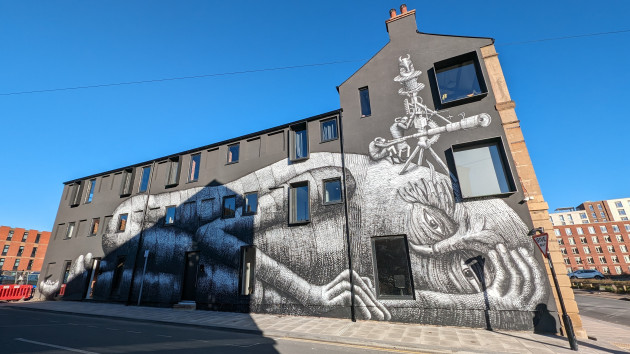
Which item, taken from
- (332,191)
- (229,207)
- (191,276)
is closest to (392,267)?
(332,191)

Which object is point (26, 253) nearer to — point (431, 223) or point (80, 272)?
point (80, 272)

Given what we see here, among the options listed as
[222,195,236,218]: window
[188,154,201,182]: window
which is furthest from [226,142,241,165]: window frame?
[188,154,201,182]: window

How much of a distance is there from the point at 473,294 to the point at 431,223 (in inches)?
114

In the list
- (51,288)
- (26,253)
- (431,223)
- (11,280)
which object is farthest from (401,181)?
(26,253)

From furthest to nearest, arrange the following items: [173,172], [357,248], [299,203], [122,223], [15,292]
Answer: [15,292] → [122,223] → [173,172] → [299,203] → [357,248]

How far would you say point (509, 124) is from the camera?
1092cm

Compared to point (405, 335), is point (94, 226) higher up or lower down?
higher up

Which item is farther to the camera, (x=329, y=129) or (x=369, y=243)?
(x=329, y=129)

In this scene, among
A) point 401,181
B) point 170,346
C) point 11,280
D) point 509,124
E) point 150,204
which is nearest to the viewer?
point 170,346

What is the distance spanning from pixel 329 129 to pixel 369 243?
6.53m

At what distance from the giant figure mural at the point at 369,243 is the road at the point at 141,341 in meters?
3.90

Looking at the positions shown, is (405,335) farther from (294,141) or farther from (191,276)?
(191,276)

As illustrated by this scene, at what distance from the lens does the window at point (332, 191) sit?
44.2 ft

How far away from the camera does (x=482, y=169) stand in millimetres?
11078
